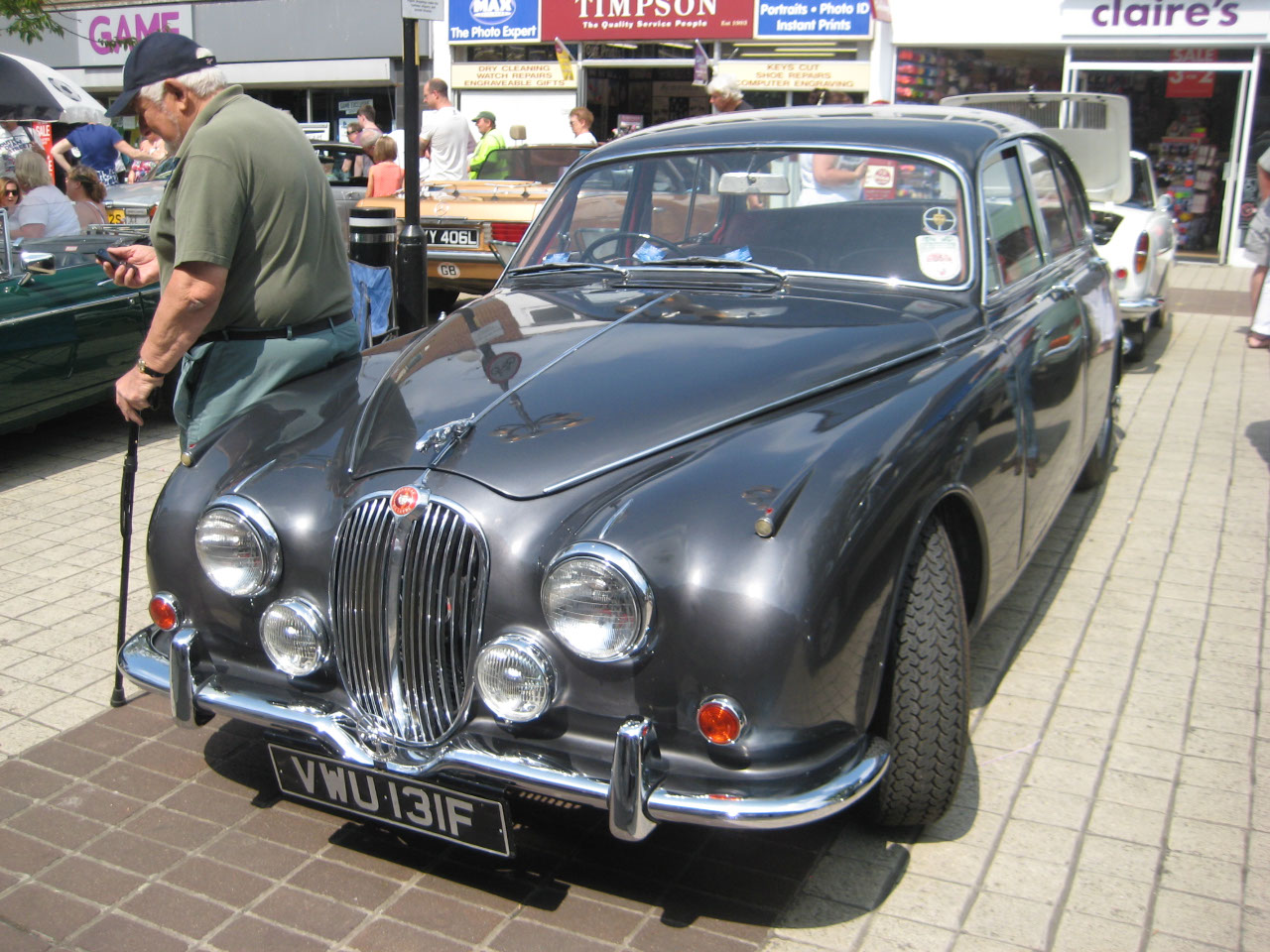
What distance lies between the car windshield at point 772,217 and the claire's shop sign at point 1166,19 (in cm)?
1197

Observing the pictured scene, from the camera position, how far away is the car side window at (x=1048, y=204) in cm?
460

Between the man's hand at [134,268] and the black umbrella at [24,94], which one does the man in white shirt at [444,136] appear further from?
the man's hand at [134,268]

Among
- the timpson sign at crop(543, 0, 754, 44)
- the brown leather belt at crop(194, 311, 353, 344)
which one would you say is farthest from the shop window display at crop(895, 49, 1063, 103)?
the brown leather belt at crop(194, 311, 353, 344)

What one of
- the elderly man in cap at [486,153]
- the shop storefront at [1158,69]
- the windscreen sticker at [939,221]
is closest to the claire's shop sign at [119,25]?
the elderly man in cap at [486,153]

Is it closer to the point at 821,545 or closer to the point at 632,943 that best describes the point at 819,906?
the point at 632,943

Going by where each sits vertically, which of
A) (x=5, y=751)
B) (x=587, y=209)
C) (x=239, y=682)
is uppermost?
(x=587, y=209)

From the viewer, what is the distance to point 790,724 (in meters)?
2.45

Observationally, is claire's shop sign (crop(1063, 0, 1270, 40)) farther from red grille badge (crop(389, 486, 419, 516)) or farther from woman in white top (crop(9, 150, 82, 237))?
red grille badge (crop(389, 486, 419, 516))

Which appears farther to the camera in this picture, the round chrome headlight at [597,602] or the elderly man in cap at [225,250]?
the elderly man in cap at [225,250]

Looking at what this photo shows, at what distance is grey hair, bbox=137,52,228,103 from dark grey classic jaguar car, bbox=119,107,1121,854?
3.14 feet

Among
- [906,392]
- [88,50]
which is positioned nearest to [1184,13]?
[906,392]

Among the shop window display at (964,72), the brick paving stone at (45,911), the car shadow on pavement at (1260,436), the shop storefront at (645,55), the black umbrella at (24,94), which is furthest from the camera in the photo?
the shop storefront at (645,55)

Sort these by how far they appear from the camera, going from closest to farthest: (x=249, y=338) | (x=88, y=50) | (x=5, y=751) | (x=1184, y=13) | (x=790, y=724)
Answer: (x=790, y=724) < (x=5, y=751) < (x=249, y=338) < (x=1184, y=13) < (x=88, y=50)

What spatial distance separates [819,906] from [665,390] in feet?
4.29
